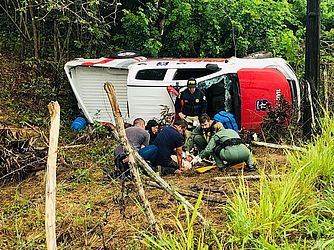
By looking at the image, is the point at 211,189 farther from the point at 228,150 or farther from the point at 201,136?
the point at 201,136

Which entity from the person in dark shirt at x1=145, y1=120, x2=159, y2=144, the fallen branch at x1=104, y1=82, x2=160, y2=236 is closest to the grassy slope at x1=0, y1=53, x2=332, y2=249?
the fallen branch at x1=104, y1=82, x2=160, y2=236

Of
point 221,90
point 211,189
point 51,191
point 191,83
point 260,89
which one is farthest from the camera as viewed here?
point 221,90

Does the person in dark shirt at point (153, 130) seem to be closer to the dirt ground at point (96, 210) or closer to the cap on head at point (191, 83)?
the cap on head at point (191, 83)

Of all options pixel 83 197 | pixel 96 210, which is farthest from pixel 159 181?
pixel 83 197

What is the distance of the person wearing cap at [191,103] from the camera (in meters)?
10.7

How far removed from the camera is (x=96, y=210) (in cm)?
641

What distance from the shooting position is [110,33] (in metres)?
15.6

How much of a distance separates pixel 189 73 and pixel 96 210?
581cm

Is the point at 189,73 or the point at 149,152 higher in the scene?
the point at 189,73

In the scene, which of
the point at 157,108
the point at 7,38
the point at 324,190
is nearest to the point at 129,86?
the point at 157,108

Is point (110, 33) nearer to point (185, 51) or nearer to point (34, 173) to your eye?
point (185, 51)

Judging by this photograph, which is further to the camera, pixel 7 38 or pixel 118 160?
pixel 7 38

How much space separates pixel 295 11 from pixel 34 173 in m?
12.6

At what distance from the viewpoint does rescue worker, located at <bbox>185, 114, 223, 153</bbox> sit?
9266 millimetres
